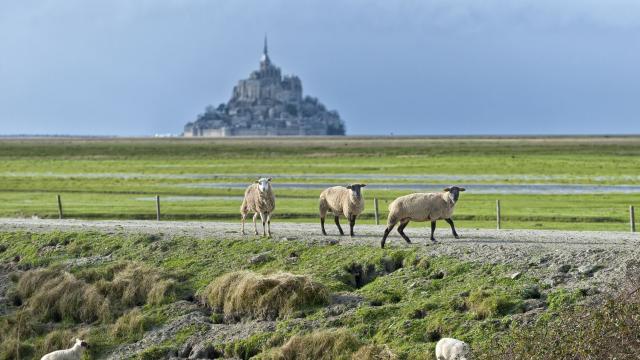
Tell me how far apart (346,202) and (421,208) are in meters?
3.67

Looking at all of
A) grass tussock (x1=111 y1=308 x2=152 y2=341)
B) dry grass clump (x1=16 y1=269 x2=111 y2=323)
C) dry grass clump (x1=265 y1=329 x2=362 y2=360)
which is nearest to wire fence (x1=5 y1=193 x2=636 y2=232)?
dry grass clump (x1=16 y1=269 x2=111 y2=323)

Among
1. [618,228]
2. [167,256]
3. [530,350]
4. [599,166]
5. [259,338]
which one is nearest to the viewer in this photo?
[530,350]

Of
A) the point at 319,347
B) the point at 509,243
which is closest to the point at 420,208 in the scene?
the point at 509,243

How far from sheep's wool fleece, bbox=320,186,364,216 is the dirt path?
3.04 feet

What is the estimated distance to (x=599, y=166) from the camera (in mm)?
90938

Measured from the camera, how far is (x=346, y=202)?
34188 mm

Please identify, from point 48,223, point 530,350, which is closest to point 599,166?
point 48,223

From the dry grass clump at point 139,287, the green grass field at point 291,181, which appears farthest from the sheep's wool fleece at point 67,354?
the green grass field at point 291,181

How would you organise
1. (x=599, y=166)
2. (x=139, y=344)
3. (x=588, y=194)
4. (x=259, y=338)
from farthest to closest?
1. (x=599, y=166)
2. (x=588, y=194)
3. (x=139, y=344)
4. (x=259, y=338)

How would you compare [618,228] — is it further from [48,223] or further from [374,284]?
[48,223]

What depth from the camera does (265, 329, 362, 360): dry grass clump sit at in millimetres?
24469

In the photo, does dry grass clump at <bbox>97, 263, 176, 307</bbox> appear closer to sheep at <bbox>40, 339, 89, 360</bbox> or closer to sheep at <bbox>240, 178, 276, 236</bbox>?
sheep at <bbox>40, 339, 89, 360</bbox>

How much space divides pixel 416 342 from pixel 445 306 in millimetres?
1646

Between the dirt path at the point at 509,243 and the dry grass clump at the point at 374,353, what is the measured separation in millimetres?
4984
